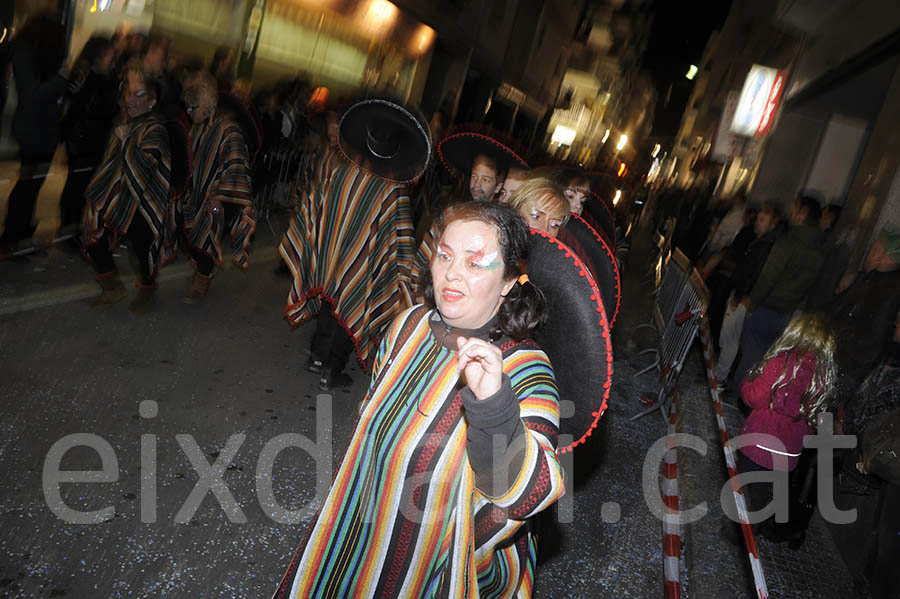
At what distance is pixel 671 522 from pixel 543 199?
8.73 feet

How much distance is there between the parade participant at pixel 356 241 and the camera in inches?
207

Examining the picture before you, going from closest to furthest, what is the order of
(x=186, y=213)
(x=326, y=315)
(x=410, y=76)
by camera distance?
(x=326, y=315) → (x=186, y=213) → (x=410, y=76)

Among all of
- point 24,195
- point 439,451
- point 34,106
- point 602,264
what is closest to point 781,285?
point 602,264

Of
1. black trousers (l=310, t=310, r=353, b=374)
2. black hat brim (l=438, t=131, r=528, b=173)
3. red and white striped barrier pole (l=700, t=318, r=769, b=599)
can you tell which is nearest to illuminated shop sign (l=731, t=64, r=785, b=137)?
red and white striped barrier pole (l=700, t=318, r=769, b=599)

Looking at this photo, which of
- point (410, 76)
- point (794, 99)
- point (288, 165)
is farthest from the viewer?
point (410, 76)

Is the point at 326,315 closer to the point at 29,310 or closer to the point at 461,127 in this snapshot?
the point at 461,127

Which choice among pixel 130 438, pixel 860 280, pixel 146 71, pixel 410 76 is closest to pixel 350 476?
pixel 130 438

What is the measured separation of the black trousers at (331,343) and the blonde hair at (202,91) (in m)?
2.19

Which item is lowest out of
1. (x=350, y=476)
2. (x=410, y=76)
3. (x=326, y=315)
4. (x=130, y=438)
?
(x=130, y=438)

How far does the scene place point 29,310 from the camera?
216 inches

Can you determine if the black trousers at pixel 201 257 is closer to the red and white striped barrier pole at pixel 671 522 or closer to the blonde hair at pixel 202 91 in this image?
the blonde hair at pixel 202 91

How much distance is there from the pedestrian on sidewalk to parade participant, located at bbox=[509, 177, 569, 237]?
1.77m

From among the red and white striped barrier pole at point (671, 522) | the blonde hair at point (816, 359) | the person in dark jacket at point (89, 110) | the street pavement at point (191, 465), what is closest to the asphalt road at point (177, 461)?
the street pavement at point (191, 465)

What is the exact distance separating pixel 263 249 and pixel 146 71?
12.4ft
